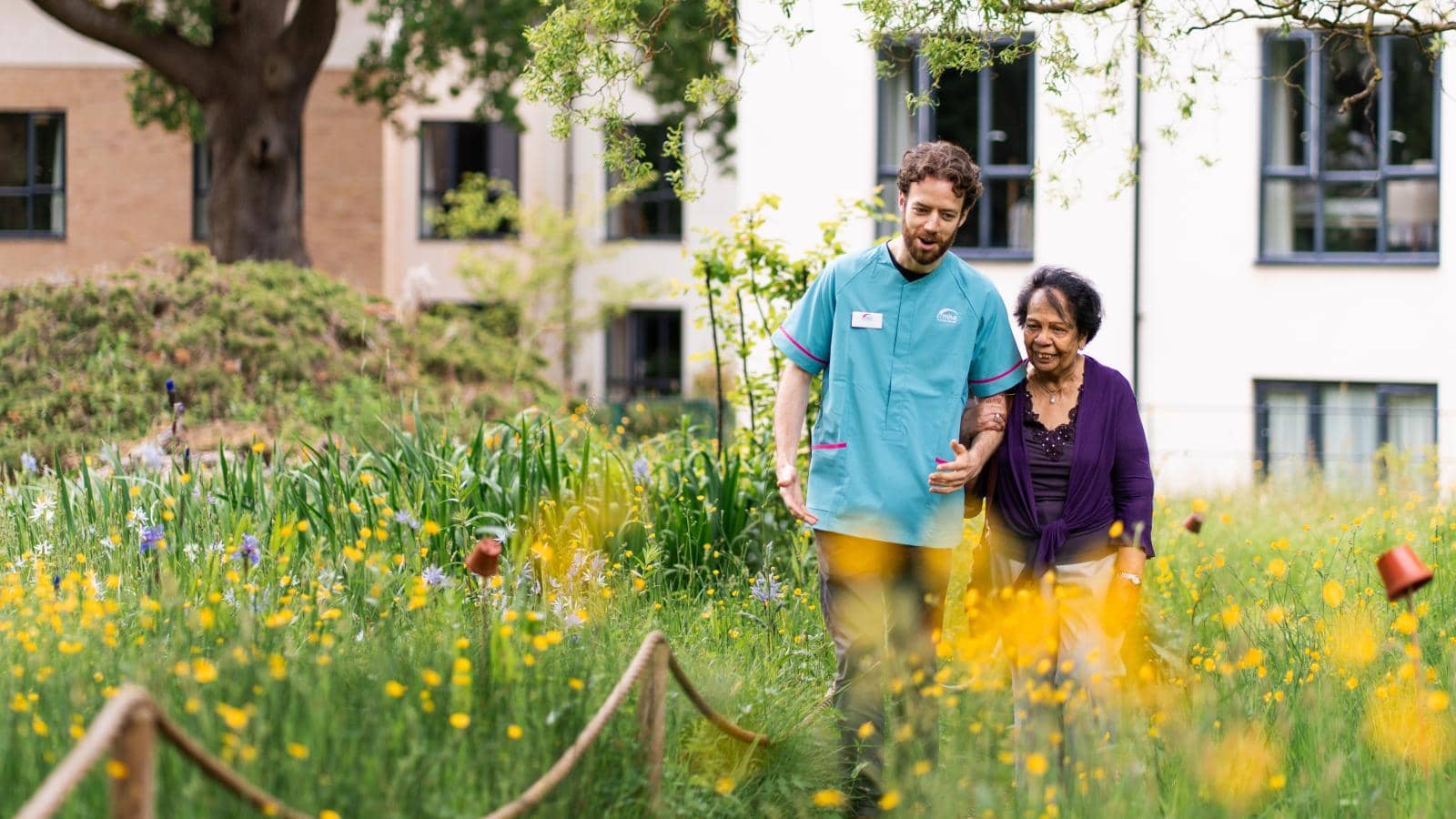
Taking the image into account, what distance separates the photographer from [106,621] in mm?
4117

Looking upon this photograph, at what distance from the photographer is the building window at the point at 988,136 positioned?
1569cm

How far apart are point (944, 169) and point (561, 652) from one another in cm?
165

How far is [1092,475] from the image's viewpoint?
4.45m

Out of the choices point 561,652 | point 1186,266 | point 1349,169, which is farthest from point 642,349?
point 561,652

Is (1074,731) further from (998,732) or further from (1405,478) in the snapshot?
(1405,478)

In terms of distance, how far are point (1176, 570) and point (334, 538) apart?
142 inches

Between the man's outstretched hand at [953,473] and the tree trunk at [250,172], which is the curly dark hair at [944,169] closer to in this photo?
the man's outstretched hand at [953,473]

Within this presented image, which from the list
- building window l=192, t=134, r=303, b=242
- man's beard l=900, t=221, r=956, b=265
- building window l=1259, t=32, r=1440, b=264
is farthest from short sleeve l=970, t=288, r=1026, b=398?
building window l=192, t=134, r=303, b=242

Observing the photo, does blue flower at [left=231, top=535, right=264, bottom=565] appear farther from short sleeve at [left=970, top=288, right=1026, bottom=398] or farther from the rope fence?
short sleeve at [left=970, top=288, right=1026, bottom=398]

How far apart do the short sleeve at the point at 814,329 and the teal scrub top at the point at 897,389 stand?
0.03 meters

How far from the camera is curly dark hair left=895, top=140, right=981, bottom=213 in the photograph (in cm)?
421

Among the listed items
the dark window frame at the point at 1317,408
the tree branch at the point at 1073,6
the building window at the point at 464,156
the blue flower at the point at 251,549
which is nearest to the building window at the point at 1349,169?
the dark window frame at the point at 1317,408

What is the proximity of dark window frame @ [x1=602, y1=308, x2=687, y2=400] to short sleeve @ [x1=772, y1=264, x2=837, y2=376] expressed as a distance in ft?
75.6

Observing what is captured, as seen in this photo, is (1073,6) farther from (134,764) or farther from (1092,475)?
(134,764)
